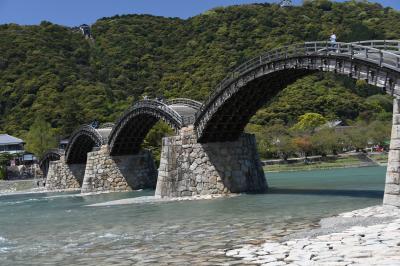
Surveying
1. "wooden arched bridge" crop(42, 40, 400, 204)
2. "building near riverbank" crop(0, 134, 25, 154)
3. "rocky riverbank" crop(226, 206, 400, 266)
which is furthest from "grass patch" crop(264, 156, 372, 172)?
"rocky riverbank" crop(226, 206, 400, 266)

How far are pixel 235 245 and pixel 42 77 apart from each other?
394 feet

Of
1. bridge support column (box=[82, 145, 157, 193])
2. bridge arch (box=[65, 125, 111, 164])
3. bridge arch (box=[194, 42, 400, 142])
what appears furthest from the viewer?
bridge arch (box=[65, 125, 111, 164])

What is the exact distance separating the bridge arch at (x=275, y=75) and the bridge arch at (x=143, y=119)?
2.63 meters

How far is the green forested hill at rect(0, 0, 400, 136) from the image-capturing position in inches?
4343

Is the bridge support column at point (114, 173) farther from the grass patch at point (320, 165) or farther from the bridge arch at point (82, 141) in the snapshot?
the grass patch at point (320, 165)

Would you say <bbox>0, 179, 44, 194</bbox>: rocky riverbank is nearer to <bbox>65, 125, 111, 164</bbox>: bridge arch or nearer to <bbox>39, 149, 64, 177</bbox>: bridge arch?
<bbox>39, 149, 64, 177</bbox>: bridge arch

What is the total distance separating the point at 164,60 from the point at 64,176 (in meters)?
84.0

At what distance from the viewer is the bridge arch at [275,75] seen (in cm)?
2409

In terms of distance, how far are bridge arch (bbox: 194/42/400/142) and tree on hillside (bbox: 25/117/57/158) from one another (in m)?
59.7

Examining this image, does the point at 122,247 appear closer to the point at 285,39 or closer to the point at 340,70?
the point at 340,70

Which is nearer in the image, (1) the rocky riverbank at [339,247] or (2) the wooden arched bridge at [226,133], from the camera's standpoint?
(1) the rocky riverbank at [339,247]

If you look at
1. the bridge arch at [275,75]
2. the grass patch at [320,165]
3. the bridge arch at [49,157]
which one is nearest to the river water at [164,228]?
the bridge arch at [275,75]

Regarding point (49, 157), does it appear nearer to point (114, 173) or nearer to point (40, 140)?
point (40, 140)

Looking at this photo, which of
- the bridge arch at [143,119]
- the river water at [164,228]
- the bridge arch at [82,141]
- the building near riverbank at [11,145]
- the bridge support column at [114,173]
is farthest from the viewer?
the building near riverbank at [11,145]
